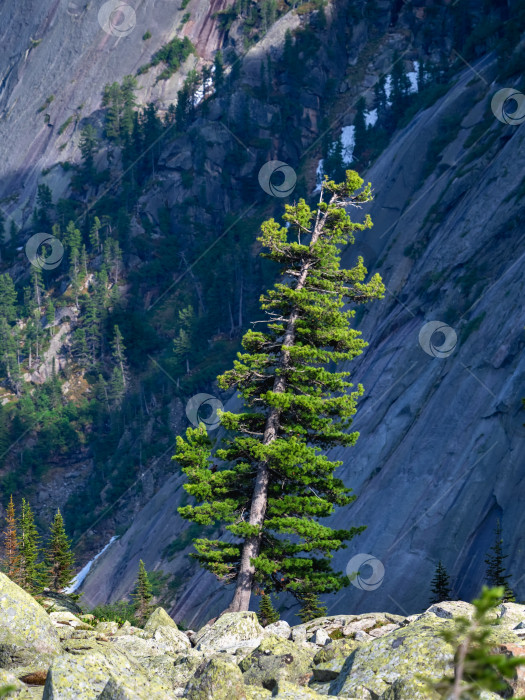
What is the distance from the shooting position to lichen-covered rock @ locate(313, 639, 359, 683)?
972 cm

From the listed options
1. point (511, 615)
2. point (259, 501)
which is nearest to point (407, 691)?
point (511, 615)

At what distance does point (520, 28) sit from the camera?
53.2m

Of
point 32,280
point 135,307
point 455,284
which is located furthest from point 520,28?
point 32,280

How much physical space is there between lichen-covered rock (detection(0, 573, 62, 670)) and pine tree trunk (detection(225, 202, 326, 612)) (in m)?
6.75

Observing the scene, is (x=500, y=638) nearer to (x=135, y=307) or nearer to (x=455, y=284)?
(x=455, y=284)

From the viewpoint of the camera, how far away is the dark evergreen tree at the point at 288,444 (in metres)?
17.1

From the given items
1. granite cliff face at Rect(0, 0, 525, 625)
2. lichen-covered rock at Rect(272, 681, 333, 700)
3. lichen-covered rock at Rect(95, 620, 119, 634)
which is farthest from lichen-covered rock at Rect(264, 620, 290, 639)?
granite cliff face at Rect(0, 0, 525, 625)

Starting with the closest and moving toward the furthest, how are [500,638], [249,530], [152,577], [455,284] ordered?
1. [500,638]
2. [249,530]
3. [455,284]
4. [152,577]

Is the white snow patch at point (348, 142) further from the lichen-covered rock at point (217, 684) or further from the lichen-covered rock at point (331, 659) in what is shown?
the lichen-covered rock at point (217, 684)

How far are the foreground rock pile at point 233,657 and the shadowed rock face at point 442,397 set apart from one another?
926cm

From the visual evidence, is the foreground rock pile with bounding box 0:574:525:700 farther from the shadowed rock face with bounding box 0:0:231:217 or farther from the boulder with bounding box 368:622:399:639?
the shadowed rock face with bounding box 0:0:231:217

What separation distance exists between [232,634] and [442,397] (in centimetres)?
1941

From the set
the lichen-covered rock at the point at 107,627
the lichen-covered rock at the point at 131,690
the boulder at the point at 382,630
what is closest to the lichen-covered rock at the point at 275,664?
the boulder at the point at 382,630

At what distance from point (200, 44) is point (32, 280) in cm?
4886
